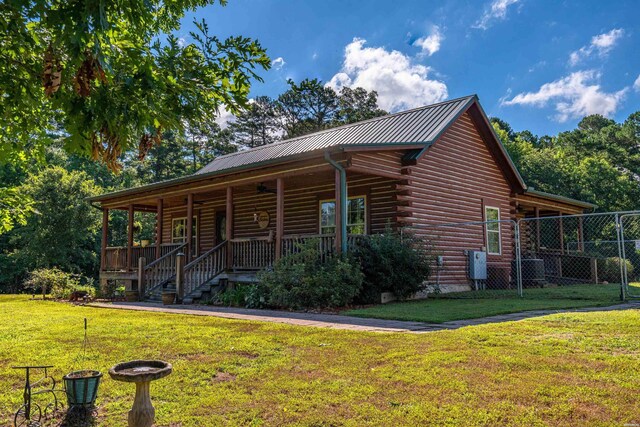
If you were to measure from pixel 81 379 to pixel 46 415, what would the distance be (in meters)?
0.45

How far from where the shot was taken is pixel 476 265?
1523cm

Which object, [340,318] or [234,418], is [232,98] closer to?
[234,418]

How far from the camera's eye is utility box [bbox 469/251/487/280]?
15.2 meters

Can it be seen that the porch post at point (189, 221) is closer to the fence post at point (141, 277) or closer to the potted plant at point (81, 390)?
the fence post at point (141, 277)

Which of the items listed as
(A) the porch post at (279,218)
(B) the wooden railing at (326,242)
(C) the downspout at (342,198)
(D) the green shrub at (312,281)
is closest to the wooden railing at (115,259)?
(A) the porch post at (279,218)

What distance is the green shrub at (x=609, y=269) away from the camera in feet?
61.6

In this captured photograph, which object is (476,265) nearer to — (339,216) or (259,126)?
(339,216)

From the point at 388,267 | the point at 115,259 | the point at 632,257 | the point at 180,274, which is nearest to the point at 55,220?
the point at 115,259

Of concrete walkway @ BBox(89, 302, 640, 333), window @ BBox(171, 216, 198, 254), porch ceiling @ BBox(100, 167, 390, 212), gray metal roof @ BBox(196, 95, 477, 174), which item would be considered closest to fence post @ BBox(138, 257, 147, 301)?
porch ceiling @ BBox(100, 167, 390, 212)

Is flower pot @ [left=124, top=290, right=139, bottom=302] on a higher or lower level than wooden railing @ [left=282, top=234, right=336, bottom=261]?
lower

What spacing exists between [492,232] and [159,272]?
11.0 m

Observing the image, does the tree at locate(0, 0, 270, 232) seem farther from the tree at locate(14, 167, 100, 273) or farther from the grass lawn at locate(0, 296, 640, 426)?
the tree at locate(14, 167, 100, 273)

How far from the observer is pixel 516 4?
17781mm

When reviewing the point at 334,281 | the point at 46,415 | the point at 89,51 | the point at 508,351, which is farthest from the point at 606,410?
the point at 334,281
